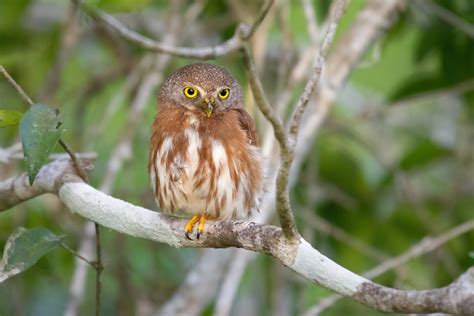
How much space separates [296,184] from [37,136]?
10.0 feet

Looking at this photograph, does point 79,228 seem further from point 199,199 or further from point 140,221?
point 140,221

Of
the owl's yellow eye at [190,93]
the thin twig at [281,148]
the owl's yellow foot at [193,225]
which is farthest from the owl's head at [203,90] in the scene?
the thin twig at [281,148]

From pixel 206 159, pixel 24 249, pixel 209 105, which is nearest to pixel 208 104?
pixel 209 105

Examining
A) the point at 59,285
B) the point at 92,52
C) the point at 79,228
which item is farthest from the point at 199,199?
the point at 92,52

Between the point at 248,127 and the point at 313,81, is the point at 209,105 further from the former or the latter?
the point at 313,81

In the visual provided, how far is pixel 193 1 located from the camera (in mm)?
5645

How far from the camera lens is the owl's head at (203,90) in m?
3.74

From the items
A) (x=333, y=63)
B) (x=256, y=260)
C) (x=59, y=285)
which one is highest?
(x=333, y=63)

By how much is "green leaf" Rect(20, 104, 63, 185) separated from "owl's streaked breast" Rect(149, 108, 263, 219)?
0.94 metres

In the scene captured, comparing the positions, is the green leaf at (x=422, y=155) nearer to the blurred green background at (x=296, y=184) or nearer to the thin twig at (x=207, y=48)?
the blurred green background at (x=296, y=184)

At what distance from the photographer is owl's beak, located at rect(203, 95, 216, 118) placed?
3.65 meters

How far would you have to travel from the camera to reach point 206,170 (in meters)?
3.47

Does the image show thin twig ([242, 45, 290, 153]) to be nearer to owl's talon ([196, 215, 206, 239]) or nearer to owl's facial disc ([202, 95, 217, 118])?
owl's talon ([196, 215, 206, 239])

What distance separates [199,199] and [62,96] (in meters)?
2.30
